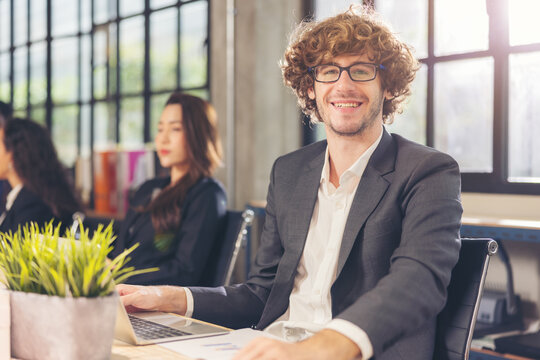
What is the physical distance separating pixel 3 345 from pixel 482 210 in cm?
242

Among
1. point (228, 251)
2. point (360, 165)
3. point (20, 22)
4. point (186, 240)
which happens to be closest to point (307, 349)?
point (360, 165)

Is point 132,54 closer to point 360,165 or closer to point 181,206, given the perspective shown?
point 181,206

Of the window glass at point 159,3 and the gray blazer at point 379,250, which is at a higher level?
the window glass at point 159,3

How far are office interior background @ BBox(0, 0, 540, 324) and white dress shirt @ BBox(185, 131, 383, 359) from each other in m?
0.48

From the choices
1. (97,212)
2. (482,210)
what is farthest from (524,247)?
(97,212)

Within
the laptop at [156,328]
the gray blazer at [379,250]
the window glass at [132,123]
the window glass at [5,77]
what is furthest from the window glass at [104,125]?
the laptop at [156,328]

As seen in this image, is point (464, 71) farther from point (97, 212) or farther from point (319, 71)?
point (97, 212)

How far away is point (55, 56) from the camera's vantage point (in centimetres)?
563

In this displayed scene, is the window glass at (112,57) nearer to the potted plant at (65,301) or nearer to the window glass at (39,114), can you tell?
the window glass at (39,114)

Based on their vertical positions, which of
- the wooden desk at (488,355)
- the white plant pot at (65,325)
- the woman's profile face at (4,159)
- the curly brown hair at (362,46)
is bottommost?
the wooden desk at (488,355)

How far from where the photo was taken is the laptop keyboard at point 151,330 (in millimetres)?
1221

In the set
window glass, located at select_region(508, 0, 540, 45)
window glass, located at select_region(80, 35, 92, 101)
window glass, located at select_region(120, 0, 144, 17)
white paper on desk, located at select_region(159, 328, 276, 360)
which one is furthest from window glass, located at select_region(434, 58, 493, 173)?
window glass, located at select_region(80, 35, 92, 101)

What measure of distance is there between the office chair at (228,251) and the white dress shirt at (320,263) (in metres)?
0.73

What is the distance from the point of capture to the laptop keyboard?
1.22 meters
